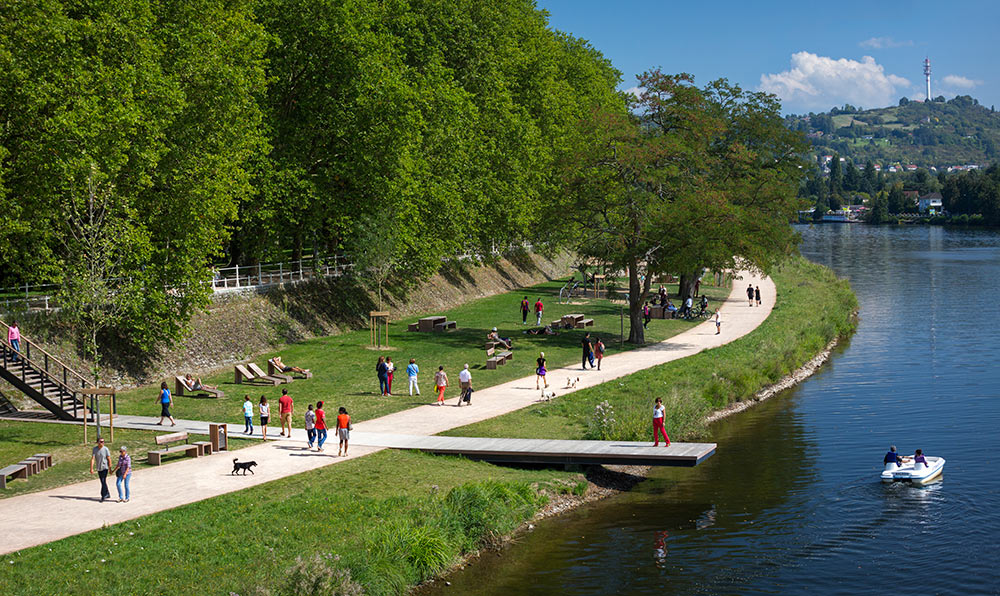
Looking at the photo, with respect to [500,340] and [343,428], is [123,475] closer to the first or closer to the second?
[343,428]

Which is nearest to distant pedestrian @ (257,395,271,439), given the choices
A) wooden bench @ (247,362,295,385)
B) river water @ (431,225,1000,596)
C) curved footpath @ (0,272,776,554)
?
curved footpath @ (0,272,776,554)

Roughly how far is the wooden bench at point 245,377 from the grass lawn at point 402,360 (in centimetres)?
36

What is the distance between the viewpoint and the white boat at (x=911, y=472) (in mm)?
30859

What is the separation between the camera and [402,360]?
46.4m

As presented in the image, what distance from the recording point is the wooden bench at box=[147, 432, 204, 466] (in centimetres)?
2885

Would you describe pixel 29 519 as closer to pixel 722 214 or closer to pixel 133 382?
pixel 133 382

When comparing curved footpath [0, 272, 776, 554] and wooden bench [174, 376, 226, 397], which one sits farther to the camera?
wooden bench [174, 376, 226, 397]

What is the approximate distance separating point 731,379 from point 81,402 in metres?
26.5

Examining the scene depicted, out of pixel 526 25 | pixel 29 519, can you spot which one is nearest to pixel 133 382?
pixel 29 519

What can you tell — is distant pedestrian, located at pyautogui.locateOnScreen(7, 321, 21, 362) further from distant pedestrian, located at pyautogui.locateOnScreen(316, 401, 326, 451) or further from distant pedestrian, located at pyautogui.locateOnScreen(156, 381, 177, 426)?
distant pedestrian, located at pyautogui.locateOnScreen(316, 401, 326, 451)

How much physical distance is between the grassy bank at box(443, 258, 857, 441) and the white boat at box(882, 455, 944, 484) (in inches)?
277

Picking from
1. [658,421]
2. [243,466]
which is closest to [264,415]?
[243,466]

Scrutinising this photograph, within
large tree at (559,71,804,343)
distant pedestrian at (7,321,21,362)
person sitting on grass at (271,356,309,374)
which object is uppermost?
large tree at (559,71,804,343)

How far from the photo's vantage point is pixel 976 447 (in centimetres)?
3609
